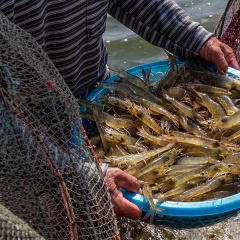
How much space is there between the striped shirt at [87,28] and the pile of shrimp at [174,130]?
0.14m

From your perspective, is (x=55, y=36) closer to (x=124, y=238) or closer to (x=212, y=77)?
(x=212, y=77)

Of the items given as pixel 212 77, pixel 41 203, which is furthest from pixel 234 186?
pixel 41 203

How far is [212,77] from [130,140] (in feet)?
2.63

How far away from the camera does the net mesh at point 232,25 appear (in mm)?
4141

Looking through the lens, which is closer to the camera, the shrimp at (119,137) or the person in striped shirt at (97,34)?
the person in striped shirt at (97,34)

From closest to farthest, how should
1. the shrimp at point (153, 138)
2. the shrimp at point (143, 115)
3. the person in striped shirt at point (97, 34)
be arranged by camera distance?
the person in striped shirt at point (97, 34), the shrimp at point (153, 138), the shrimp at point (143, 115)

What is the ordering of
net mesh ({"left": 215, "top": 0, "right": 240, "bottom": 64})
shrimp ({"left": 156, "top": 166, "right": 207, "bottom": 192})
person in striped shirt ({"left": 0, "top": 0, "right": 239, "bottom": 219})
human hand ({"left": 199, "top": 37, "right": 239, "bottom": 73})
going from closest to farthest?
person in striped shirt ({"left": 0, "top": 0, "right": 239, "bottom": 219})
shrimp ({"left": 156, "top": 166, "right": 207, "bottom": 192})
human hand ({"left": 199, "top": 37, "right": 239, "bottom": 73})
net mesh ({"left": 215, "top": 0, "right": 240, "bottom": 64})

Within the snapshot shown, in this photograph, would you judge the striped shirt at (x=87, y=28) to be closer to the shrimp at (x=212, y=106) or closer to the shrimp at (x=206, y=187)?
the shrimp at (x=212, y=106)

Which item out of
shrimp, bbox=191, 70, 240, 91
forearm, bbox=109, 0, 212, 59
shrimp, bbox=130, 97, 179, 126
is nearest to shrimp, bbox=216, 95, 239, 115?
shrimp, bbox=191, 70, 240, 91

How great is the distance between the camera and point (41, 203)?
6.89 ft

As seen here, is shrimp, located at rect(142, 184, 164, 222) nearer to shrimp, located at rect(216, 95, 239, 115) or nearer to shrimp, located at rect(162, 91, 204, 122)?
shrimp, located at rect(162, 91, 204, 122)

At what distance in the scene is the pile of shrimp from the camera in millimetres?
2818

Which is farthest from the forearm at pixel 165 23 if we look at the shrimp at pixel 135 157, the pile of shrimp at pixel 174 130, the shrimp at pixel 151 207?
the shrimp at pixel 151 207

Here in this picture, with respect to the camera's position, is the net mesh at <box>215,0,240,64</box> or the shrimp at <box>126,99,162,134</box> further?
the net mesh at <box>215,0,240,64</box>
